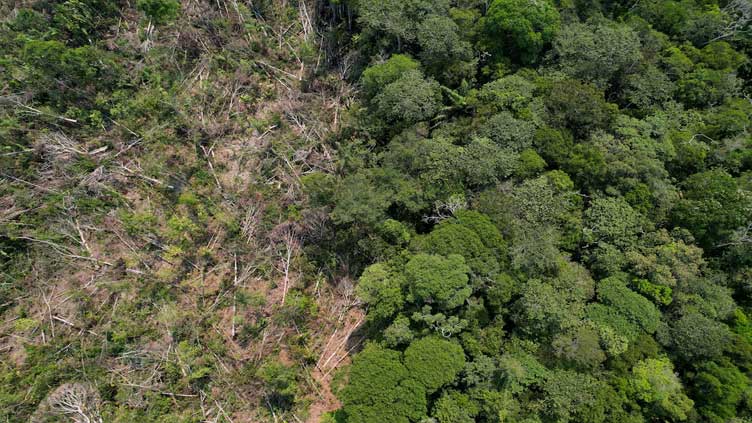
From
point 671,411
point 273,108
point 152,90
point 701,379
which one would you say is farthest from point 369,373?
point 152,90

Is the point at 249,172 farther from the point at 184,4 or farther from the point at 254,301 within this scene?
the point at 184,4

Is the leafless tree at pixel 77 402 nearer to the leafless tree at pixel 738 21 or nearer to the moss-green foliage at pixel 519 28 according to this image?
the moss-green foliage at pixel 519 28

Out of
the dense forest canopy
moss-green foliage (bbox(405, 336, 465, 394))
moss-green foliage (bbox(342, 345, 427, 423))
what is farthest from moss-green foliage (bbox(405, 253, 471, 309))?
moss-green foliage (bbox(342, 345, 427, 423))

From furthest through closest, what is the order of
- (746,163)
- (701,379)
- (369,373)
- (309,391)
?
1. (746,163)
2. (309,391)
3. (701,379)
4. (369,373)

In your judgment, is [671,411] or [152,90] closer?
[671,411]

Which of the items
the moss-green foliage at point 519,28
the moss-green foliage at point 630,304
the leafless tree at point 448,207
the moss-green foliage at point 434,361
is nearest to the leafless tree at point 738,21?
the moss-green foliage at point 519,28

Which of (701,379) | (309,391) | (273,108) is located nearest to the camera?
(701,379)

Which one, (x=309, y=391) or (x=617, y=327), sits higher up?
(x=617, y=327)

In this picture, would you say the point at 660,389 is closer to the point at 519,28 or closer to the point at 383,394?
the point at 383,394

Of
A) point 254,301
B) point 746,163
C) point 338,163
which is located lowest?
point 254,301
